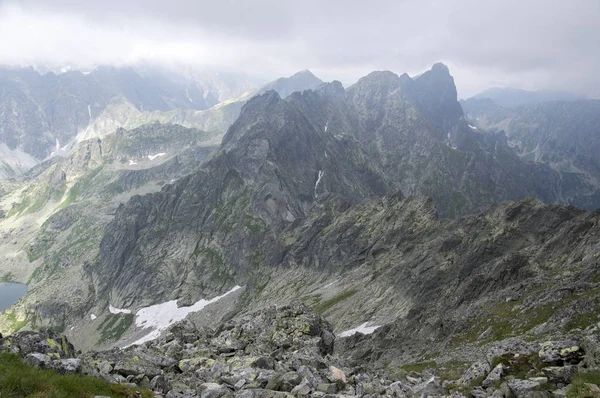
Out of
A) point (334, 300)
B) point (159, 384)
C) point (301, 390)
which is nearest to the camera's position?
point (301, 390)

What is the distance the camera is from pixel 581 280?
5372cm

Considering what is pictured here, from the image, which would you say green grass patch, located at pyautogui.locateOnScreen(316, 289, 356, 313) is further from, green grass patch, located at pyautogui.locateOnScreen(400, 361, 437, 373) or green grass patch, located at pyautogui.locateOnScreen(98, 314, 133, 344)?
green grass patch, located at pyautogui.locateOnScreen(98, 314, 133, 344)

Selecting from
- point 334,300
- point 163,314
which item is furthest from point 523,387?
point 163,314

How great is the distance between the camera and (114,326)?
168 m

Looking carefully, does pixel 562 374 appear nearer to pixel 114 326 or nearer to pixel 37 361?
pixel 37 361

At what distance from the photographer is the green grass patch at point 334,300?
10534 cm

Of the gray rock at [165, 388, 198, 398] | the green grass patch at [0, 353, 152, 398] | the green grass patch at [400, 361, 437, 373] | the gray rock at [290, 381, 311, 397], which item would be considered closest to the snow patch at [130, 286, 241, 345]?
the green grass patch at [400, 361, 437, 373]

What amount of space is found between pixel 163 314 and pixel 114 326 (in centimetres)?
2176

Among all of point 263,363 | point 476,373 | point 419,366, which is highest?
point 263,363

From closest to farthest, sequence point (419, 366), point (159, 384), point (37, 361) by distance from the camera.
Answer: point (37, 361) < point (159, 384) < point (419, 366)

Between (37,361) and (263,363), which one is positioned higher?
(37,361)

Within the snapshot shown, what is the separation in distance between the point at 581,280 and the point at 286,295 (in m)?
95.3

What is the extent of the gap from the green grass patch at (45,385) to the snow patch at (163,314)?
145881 mm

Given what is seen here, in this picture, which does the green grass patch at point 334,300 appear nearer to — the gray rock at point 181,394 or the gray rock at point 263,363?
the gray rock at point 263,363
